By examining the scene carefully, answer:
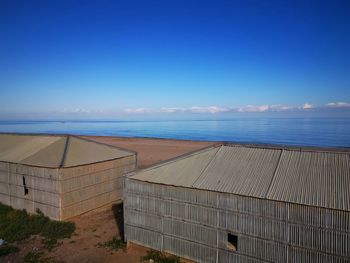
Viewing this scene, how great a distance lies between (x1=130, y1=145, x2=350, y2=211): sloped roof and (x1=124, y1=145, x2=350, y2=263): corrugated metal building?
0.03 metres

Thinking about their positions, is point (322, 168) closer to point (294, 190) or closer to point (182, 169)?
point (294, 190)

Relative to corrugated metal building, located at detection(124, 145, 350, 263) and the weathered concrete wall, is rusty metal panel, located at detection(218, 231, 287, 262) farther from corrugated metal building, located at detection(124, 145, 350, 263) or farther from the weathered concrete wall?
the weathered concrete wall

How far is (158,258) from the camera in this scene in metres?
13.9

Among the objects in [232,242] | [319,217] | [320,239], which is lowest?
[232,242]

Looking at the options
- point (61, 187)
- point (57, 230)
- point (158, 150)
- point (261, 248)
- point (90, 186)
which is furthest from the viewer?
point (158, 150)

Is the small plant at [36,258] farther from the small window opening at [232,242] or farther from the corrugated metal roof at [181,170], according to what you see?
the small window opening at [232,242]

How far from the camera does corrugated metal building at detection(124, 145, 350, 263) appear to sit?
10625 mm

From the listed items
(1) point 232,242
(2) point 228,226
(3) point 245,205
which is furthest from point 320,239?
(1) point 232,242

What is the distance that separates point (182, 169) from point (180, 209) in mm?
2158

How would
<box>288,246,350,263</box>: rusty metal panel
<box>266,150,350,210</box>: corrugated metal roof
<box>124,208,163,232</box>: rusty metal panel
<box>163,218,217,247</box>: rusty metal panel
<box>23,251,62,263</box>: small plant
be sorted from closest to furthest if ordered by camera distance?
<box>288,246,350,263</box>: rusty metal panel
<box>266,150,350,210</box>: corrugated metal roof
<box>163,218,217,247</box>: rusty metal panel
<box>124,208,163,232</box>: rusty metal panel
<box>23,251,62,263</box>: small plant

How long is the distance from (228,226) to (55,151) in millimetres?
15391

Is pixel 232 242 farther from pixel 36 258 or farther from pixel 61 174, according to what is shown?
pixel 61 174

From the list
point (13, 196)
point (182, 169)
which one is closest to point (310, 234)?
point (182, 169)

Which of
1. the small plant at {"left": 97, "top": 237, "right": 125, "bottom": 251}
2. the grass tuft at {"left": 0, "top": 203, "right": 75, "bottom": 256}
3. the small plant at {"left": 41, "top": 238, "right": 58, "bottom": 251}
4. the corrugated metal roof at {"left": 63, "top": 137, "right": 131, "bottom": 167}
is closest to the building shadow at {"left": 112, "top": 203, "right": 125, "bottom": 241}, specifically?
the small plant at {"left": 97, "top": 237, "right": 125, "bottom": 251}
